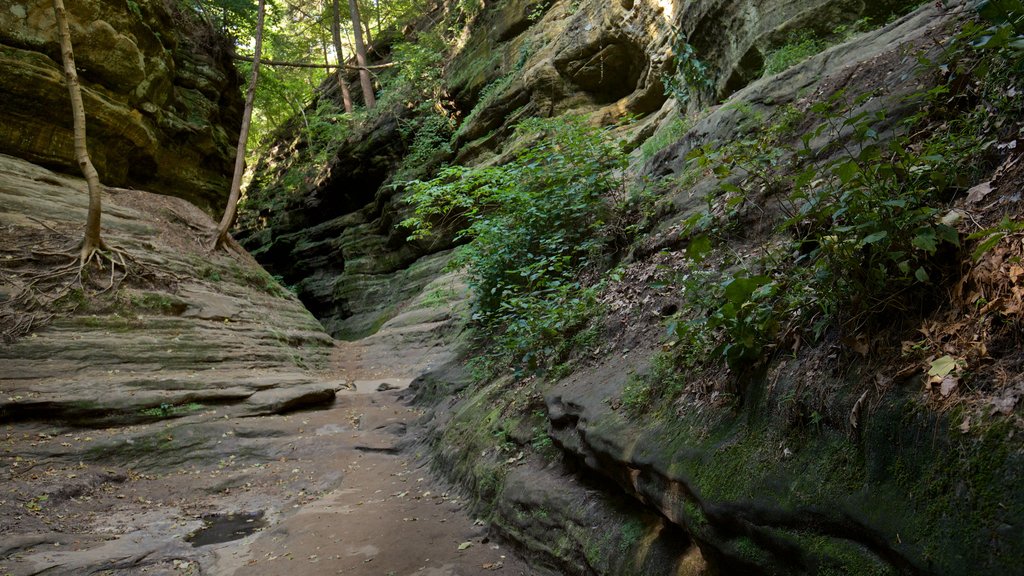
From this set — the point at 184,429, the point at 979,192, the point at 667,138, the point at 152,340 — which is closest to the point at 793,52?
the point at 667,138

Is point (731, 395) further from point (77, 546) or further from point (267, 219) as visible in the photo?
point (267, 219)

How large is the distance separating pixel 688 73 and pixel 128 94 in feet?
52.5

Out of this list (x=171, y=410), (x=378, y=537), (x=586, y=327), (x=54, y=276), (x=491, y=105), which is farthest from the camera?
(x=491, y=105)

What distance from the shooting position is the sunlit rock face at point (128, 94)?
43.2 feet

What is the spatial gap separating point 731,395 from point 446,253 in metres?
16.6

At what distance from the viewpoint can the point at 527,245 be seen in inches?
319

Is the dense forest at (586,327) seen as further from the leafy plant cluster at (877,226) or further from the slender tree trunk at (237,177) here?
the slender tree trunk at (237,177)

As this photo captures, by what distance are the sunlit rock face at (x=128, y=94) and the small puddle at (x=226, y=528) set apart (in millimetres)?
12993

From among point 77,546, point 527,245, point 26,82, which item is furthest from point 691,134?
point 26,82

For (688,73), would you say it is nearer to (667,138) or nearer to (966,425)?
(667,138)

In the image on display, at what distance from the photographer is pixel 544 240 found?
753 cm

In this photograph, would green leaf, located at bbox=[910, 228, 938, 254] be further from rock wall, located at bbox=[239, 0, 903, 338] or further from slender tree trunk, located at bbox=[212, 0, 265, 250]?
slender tree trunk, located at bbox=[212, 0, 265, 250]

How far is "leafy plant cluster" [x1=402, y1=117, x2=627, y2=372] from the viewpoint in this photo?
634 cm

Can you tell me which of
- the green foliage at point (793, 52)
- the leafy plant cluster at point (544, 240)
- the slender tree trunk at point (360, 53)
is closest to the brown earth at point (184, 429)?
the leafy plant cluster at point (544, 240)
